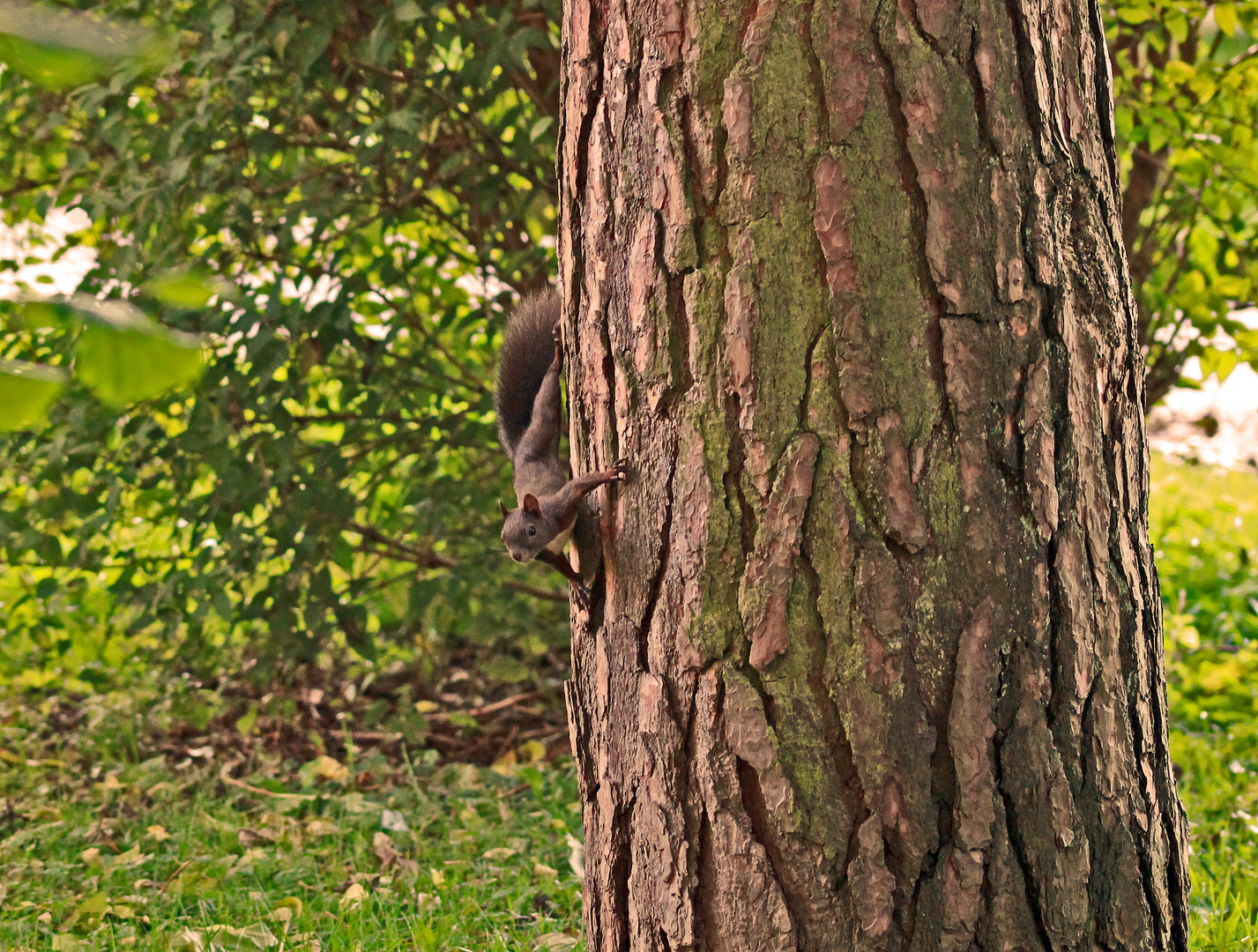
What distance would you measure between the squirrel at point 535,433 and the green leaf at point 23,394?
3.89 ft

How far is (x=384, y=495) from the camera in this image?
417 cm

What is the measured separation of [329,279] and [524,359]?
158cm

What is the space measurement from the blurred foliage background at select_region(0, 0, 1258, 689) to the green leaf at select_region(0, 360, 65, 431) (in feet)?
8.44

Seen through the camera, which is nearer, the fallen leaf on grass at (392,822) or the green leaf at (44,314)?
the green leaf at (44,314)

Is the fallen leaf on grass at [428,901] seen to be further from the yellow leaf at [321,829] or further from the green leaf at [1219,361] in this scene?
the green leaf at [1219,361]

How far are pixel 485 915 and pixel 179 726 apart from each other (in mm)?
2502

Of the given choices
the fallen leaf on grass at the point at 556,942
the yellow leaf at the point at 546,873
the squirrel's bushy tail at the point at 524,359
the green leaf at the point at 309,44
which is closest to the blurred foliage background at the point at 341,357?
the green leaf at the point at 309,44

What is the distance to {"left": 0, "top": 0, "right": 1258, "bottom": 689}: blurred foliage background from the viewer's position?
10.3 ft

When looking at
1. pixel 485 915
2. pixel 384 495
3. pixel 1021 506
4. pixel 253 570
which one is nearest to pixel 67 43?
pixel 1021 506

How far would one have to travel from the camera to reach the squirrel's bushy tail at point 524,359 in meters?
2.06

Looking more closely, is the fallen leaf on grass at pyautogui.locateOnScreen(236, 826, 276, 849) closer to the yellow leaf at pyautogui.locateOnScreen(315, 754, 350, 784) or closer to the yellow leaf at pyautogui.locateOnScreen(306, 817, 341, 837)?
the yellow leaf at pyautogui.locateOnScreen(306, 817, 341, 837)

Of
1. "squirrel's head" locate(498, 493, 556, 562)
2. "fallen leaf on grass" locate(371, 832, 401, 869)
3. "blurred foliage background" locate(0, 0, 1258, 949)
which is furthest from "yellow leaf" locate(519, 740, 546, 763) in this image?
"squirrel's head" locate(498, 493, 556, 562)

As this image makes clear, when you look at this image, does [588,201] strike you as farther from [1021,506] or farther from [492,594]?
A: [492,594]

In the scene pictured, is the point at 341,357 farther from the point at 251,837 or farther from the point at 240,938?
the point at 240,938
